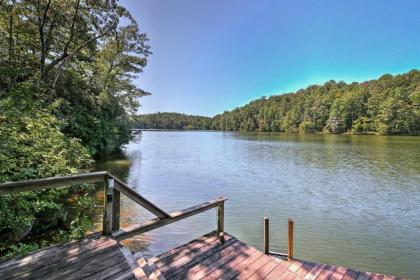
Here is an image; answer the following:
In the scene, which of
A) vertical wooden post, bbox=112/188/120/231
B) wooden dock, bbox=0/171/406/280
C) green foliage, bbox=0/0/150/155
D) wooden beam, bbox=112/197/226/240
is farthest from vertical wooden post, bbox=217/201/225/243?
green foliage, bbox=0/0/150/155

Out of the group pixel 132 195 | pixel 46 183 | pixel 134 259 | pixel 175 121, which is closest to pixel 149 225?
pixel 132 195

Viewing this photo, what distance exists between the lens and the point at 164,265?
4.05m

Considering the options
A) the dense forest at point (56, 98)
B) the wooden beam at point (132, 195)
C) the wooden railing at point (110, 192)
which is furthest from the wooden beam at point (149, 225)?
the dense forest at point (56, 98)

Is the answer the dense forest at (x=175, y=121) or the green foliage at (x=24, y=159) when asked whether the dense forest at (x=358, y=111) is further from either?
the green foliage at (x=24, y=159)

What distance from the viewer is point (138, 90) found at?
29547mm

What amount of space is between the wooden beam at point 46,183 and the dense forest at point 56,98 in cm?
256

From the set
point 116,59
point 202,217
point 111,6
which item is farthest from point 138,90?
point 202,217

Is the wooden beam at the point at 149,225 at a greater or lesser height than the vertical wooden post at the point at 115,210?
lesser

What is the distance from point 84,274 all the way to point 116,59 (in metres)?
24.5

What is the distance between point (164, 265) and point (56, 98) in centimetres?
1211

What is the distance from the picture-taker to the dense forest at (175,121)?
150 meters

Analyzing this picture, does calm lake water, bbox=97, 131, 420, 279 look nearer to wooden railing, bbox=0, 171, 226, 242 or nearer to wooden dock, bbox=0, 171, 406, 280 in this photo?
wooden dock, bbox=0, 171, 406, 280

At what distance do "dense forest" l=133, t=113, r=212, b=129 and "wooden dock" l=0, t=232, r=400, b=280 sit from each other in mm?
140299

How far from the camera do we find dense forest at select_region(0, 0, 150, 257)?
5.62 m
